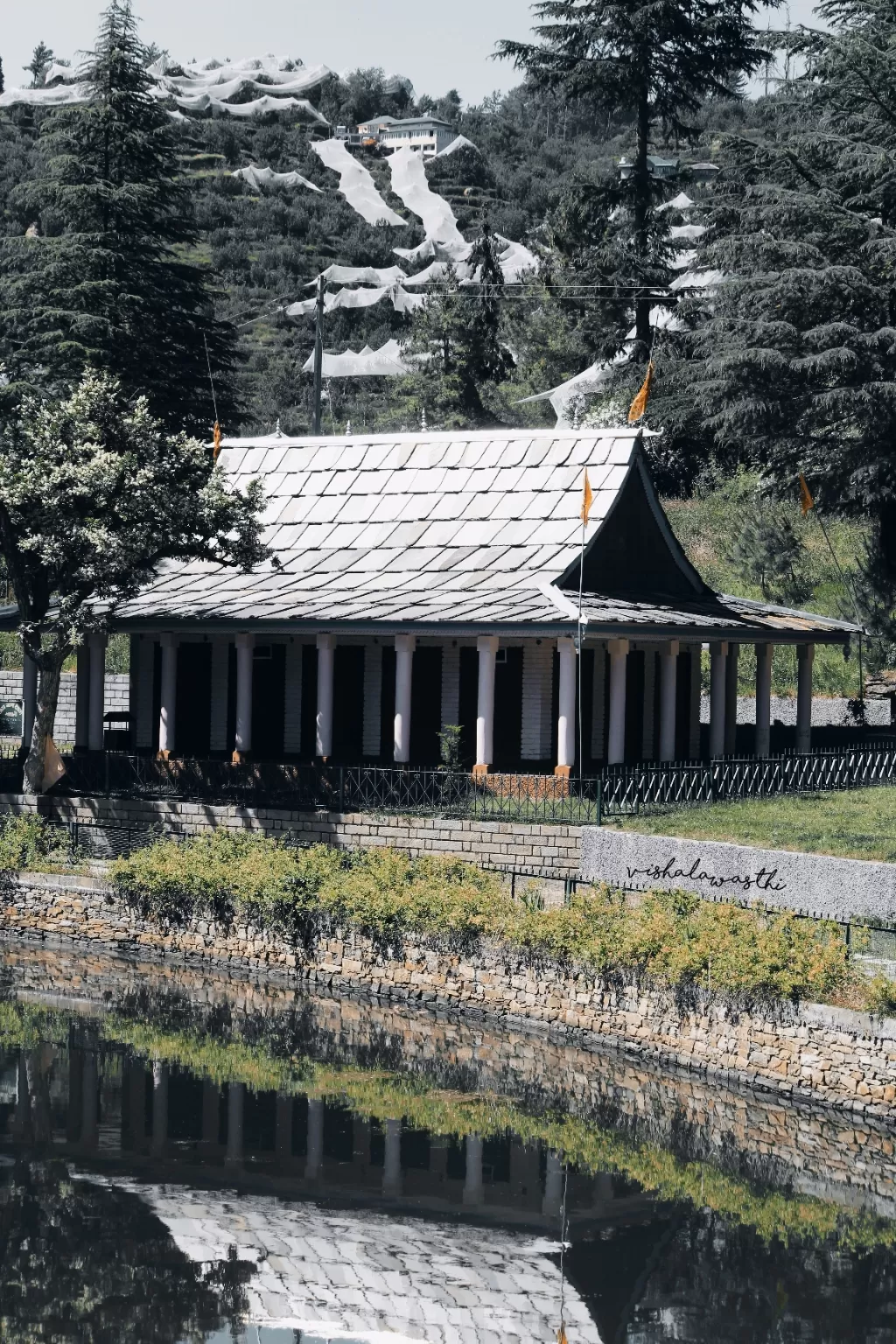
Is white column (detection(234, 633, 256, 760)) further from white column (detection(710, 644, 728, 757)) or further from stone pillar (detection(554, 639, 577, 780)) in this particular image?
white column (detection(710, 644, 728, 757))

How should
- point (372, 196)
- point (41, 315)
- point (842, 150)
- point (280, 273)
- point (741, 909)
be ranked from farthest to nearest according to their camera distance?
1. point (372, 196)
2. point (280, 273)
3. point (41, 315)
4. point (842, 150)
5. point (741, 909)

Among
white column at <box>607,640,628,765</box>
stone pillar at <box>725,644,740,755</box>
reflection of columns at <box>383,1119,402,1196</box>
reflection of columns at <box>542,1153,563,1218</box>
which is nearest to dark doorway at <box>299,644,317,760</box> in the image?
white column at <box>607,640,628,765</box>

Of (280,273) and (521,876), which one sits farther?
(280,273)

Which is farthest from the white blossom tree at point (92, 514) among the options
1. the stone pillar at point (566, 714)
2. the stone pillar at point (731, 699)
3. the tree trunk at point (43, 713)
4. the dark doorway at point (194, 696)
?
the stone pillar at point (731, 699)

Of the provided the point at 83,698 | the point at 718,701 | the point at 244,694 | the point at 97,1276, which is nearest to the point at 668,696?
the point at 718,701

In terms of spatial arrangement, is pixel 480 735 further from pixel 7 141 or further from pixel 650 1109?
pixel 7 141

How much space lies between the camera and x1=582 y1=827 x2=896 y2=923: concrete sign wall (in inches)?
971

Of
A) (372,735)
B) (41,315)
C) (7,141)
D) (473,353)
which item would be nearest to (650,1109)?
(372,735)

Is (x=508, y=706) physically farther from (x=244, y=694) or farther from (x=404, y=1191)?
(x=404, y=1191)

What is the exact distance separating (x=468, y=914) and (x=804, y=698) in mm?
15579

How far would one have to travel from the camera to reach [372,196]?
18625 cm

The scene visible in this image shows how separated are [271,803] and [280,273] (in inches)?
4716

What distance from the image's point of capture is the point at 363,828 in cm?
3219

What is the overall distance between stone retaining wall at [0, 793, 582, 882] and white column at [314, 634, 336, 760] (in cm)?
270
